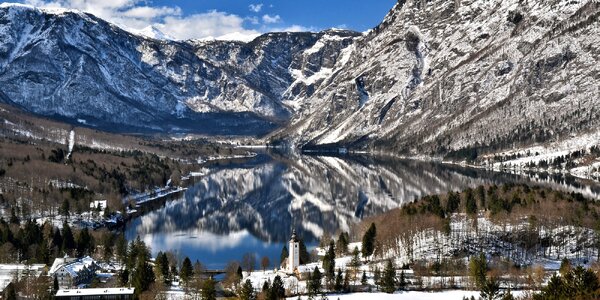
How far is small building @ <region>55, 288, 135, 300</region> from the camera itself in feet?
250

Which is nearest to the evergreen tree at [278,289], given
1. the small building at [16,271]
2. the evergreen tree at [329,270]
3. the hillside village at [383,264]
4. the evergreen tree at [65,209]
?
the hillside village at [383,264]

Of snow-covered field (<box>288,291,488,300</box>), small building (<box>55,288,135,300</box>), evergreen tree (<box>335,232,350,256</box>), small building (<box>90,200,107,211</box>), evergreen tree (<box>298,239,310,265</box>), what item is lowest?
snow-covered field (<box>288,291,488,300</box>)

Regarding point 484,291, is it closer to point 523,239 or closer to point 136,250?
point 523,239

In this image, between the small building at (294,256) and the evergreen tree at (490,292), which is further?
the small building at (294,256)

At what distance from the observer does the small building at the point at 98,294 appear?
250 ft

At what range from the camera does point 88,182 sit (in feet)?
588

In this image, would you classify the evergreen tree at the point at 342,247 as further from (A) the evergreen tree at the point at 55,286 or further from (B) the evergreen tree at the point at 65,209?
(B) the evergreen tree at the point at 65,209

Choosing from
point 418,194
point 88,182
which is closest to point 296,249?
point 418,194

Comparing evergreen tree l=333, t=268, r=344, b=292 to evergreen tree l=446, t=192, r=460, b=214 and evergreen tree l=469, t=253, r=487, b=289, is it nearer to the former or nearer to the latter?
evergreen tree l=469, t=253, r=487, b=289

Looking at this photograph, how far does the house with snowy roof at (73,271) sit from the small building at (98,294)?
15.2 ft

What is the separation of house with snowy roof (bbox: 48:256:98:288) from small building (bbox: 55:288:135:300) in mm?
4619

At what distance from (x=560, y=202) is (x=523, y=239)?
73.1 feet

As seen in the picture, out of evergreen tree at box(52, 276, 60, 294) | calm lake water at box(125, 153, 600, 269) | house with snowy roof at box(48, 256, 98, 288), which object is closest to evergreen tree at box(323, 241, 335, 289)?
calm lake water at box(125, 153, 600, 269)

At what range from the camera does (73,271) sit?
83938 mm
